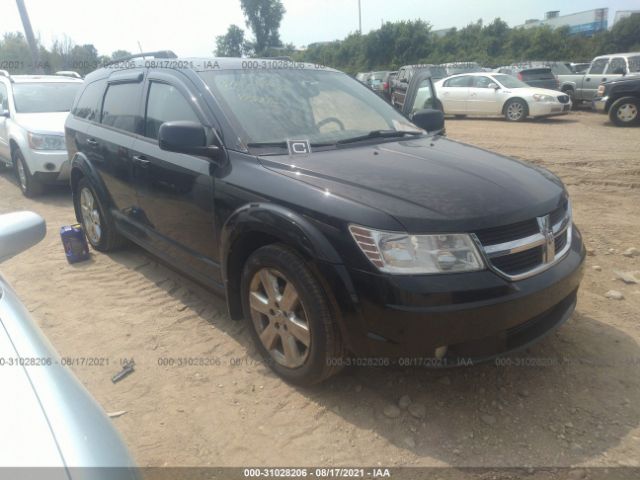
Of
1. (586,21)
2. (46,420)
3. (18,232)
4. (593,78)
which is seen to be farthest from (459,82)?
(586,21)

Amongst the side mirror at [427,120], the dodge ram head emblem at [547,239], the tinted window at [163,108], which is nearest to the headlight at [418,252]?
the dodge ram head emblem at [547,239]

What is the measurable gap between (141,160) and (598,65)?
55.0 ft

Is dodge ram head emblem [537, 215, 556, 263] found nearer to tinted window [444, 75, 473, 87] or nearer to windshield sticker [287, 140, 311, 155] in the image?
windshield sticker [287, 140, 311, 155]

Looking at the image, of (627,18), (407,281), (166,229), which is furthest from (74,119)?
(627,18)

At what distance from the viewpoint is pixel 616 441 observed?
2303 mm

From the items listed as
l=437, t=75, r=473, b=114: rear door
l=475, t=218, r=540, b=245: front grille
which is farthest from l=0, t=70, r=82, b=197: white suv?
l=437, t=75, r=473, b=114: rear door

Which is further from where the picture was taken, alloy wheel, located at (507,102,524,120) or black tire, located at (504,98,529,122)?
alloy wheel, located at (507,102,524,120)

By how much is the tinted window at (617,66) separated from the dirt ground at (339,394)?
13.2 metres

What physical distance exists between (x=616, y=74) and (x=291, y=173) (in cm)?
1595

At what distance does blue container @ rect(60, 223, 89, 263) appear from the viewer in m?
4.64

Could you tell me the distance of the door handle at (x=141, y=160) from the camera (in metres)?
3.55

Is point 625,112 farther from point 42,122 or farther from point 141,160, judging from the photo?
point 42,122

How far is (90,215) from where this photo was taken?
4.94 meters

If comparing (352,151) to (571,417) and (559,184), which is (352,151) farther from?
(571,417)
